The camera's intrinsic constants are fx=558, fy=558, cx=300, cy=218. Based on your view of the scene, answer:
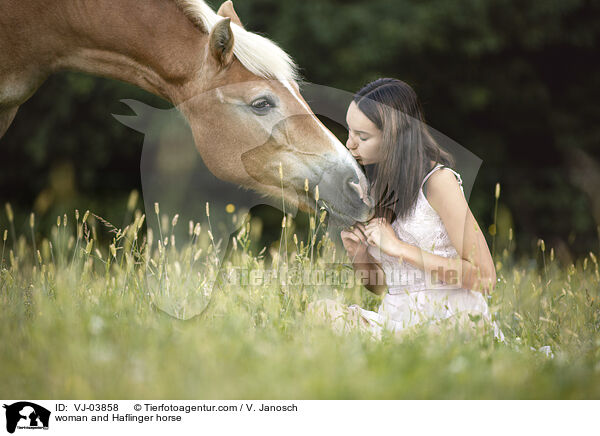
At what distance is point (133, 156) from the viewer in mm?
6906

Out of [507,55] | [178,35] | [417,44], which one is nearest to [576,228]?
[507,55]

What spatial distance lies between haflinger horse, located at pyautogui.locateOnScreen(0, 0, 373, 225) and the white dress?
223 millimetres

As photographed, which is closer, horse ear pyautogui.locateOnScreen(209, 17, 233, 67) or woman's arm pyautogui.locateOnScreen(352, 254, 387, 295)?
horse ear pyautogui.locateOnScreen(209, 17, 233, 67)

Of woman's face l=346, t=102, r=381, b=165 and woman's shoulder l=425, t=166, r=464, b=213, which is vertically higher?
woman's face l=346, t=102, r=381, b=165

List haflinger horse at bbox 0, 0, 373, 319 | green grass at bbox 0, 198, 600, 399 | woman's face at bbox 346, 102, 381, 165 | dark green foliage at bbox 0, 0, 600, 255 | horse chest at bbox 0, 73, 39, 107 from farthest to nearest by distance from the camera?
dark green foliage at bbox 0, 0, 600, 255 → horse chest at bbox 0, 73, 39, 107 → haflinger horse at bbox 0, 0, 373, 319 → woman's face at bbox 346, 102, 381, 165 → green grass at bbox 0, 198, 600, 399

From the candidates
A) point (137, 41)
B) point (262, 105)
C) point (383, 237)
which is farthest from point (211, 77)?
point (383, 237)

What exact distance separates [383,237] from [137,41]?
5.09 feet

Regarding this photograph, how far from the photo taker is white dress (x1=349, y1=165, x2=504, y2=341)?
238 cm

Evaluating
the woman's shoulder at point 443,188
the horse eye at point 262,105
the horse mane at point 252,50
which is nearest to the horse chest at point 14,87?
the horse mane at point 252,50

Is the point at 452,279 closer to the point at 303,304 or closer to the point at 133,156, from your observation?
the point at 303,304

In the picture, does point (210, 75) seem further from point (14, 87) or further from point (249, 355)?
point (249, 355)
